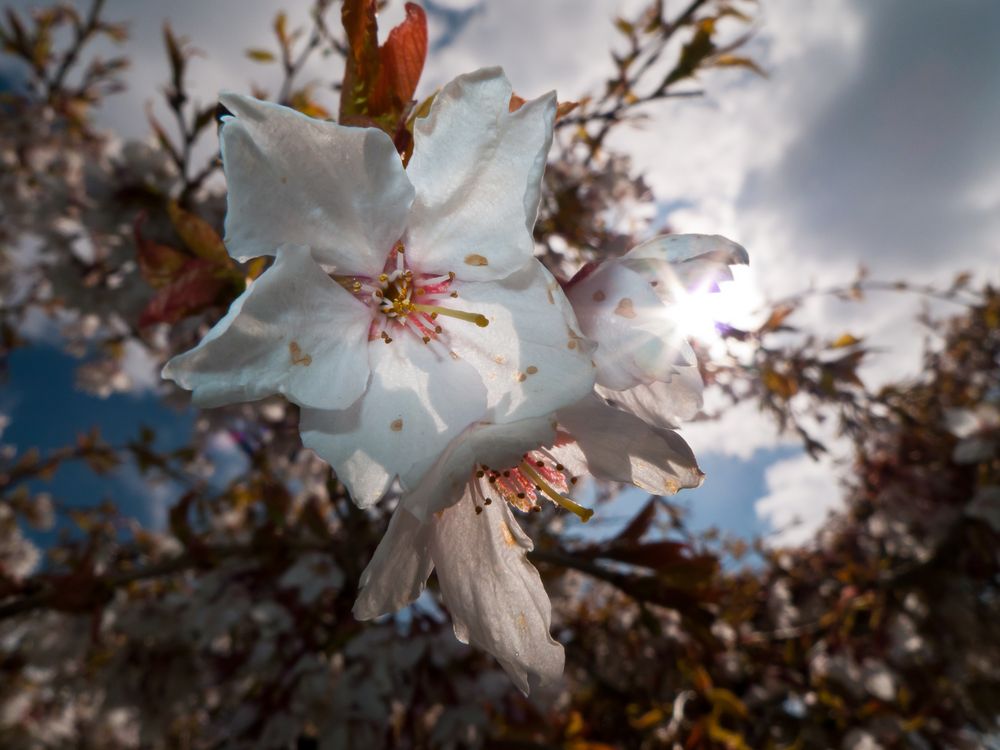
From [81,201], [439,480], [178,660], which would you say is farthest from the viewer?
[81,201]

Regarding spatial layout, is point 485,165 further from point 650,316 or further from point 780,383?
point 780,383

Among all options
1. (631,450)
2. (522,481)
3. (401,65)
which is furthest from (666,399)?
(401,65)

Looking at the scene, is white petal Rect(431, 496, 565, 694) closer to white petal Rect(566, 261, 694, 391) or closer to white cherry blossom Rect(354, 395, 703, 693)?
white cherry blossom Rect(354, 395, 703, 693)

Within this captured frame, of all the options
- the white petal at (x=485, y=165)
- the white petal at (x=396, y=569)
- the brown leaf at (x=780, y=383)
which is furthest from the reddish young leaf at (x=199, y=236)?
the brown leaf at (x=780, y=383)

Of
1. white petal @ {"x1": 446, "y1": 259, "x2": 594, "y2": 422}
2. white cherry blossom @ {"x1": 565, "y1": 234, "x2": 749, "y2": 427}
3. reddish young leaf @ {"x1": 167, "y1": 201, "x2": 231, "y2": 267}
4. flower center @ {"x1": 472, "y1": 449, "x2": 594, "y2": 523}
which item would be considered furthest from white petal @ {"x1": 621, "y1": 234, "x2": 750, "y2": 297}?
reddish young leaf @ {"x1": 167, "y1": 201, "x2": 231, "y2": 267}

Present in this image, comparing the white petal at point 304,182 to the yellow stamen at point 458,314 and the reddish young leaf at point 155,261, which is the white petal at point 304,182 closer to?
the yellow stamen at point 458,314

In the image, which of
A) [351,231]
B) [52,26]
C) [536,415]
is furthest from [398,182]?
[52,26]

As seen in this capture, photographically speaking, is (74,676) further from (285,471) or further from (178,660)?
(285,471)
